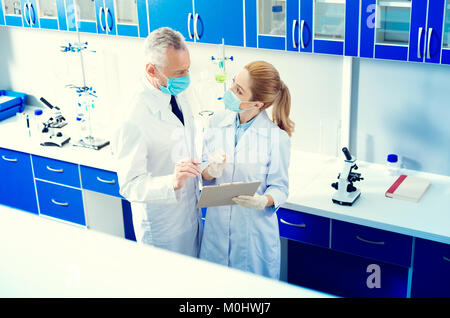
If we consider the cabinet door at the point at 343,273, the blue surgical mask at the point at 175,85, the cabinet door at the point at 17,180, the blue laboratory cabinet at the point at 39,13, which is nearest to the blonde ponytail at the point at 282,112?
the blue surgical mask at the point at 175,85

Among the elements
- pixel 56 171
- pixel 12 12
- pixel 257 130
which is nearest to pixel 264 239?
pixel 257 130

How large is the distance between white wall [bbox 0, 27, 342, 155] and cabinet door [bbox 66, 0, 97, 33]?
0.26 meters

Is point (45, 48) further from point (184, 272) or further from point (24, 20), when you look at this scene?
point (184, 272)

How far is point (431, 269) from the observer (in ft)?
8.57

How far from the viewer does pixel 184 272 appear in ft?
2.57

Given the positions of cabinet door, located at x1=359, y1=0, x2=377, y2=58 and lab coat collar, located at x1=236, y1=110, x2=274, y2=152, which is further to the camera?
cabinet door, located at x1=359, y1=0, x2=377, y2=58

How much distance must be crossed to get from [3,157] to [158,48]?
226 centimetres

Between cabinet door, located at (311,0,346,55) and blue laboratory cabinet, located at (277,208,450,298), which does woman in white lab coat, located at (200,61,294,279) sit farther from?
cabinet door, located at (311,0,346,55)

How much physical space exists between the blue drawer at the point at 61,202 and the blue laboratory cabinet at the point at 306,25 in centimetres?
159

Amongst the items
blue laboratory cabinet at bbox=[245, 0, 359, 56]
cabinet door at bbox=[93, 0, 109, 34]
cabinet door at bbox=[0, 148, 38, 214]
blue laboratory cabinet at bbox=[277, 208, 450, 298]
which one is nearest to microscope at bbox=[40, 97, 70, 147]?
cabinet door at bbox=[0, 148, 38, 214]

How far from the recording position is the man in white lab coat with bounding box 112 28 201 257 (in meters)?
2.13

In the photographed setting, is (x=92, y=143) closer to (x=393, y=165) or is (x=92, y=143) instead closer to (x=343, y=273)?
(x=343, y=273)

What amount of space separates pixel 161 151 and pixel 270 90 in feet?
1.66

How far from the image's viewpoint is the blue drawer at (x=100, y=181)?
135 inches
